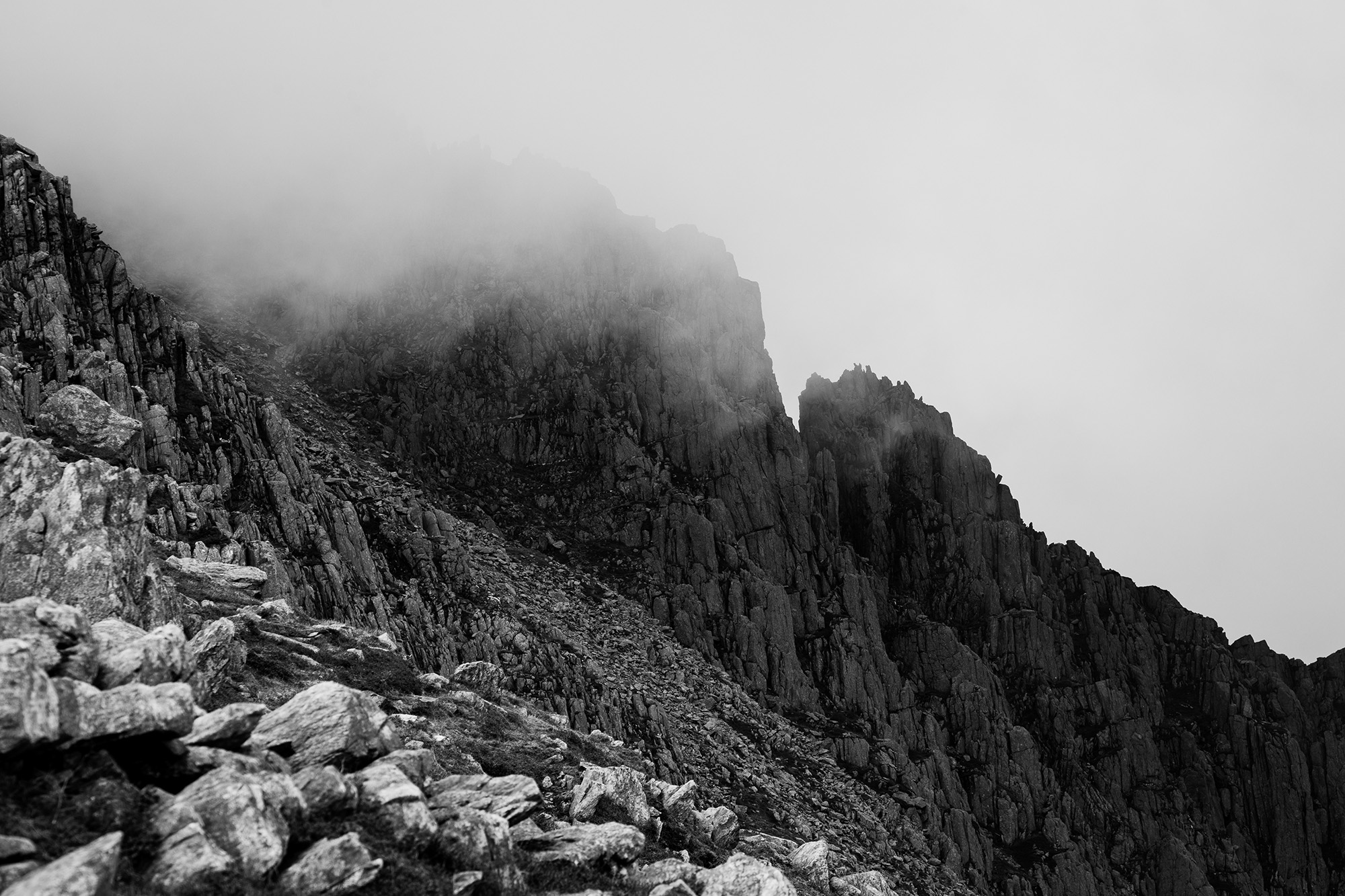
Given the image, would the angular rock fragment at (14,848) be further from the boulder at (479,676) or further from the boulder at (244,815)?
the boulder at (479,676)

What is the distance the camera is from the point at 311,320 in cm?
14075

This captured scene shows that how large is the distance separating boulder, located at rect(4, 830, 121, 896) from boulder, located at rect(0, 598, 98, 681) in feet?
15.3

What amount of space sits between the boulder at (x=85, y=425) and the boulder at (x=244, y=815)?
1156 inches

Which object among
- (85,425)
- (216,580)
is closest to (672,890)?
(85,425)

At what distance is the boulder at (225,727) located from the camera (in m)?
17.9

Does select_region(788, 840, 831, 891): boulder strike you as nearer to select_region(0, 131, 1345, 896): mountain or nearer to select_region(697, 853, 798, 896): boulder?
select_region(697, 853, 798, 896): boulder

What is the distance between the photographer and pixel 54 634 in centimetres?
1788

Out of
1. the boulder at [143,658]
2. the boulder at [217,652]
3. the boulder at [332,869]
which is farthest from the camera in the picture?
the boulder at [217,652]

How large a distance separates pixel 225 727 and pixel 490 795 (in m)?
7.58

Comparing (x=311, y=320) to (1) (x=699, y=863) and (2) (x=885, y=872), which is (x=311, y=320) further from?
(1) (x=699, y=863)

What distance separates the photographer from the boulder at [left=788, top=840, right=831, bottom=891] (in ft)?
114

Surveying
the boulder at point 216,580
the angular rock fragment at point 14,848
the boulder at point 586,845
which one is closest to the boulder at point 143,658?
the angular rock fragment at point 14,848

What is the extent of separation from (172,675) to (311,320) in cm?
13206

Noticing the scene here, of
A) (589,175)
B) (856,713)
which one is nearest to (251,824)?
(856,713)
